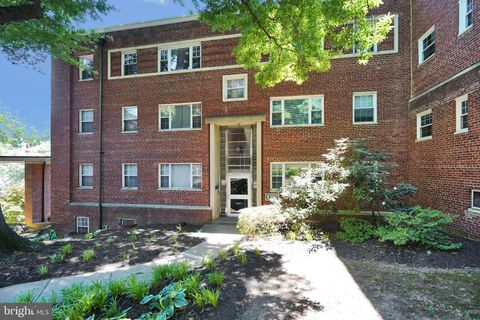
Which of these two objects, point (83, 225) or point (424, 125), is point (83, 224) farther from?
point (424, 125)

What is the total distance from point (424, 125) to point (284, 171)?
5.76 m

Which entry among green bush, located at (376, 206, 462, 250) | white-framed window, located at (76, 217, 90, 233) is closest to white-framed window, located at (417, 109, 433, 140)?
green bush, located at (376, 206, 462, 250)

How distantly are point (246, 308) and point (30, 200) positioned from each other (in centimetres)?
1886

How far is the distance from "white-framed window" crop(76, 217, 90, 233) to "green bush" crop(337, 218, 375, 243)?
13.0m

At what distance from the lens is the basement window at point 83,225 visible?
43.1 feet

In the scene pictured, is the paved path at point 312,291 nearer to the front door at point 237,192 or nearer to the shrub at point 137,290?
the shrub at point 137,290

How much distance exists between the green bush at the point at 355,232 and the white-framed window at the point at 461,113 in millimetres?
4176

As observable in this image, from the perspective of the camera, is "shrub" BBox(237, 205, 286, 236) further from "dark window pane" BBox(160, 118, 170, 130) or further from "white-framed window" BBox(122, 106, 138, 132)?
"white-framed window" BBox(122, 106, 138, 132)

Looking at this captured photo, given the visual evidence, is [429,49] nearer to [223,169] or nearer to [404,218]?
[404,218]

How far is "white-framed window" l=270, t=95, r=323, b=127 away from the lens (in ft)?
35.3

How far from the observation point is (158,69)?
12.6 m

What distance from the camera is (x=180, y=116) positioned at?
40.4ft

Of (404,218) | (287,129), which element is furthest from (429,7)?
(404,218)

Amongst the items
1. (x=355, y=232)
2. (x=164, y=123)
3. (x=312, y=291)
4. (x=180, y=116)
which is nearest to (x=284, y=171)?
(x=355, y=232)
